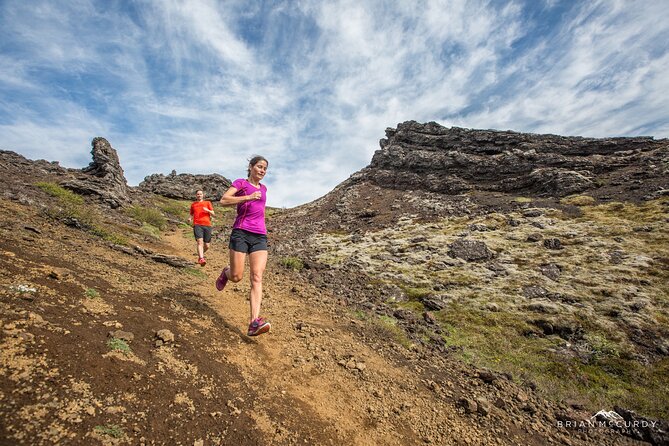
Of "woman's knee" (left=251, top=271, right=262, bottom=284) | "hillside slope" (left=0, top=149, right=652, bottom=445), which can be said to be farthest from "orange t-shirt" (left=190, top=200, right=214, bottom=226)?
"woman's knee" (left=251, top=271, right=262, bottom=284)

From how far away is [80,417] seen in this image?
131 inches

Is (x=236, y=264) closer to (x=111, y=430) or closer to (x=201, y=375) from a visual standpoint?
(x=201, y=375)

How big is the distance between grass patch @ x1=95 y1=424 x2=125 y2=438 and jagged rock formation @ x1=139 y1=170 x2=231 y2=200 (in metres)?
59.4

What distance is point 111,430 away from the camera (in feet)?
11.0

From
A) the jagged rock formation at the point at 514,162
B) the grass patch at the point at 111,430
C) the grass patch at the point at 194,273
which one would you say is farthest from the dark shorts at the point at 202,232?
the jagged rock formation at the point at 514,162

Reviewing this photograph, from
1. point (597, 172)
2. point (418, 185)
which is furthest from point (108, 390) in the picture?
point (597, 172)

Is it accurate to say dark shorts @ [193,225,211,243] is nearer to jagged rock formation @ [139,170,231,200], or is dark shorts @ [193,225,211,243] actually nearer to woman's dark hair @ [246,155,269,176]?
woman's dark hair @ [246,155,269,176]

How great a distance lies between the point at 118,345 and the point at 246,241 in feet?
9.81

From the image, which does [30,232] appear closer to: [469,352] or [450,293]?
[469,352]

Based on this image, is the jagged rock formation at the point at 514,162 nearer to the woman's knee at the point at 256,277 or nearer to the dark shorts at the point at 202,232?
the dark shorts at the point at 202,232

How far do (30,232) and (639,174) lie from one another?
37126 millimetres

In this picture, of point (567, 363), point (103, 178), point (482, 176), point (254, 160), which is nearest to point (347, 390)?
point (254, 160)

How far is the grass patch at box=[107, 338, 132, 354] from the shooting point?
185 inches

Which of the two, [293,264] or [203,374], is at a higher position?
[293,264]
